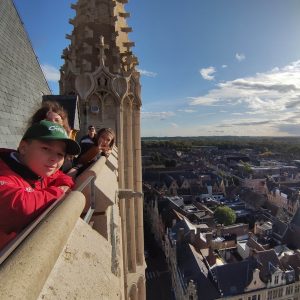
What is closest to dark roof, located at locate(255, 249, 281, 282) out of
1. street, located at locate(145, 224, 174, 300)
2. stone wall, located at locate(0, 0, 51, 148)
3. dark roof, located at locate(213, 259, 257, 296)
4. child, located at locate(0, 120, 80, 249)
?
dark roof, located at locate(213, 259, 257, 296)

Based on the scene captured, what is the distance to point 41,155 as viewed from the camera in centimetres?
240

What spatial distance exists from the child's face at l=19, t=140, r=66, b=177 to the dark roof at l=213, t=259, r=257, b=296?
29509mm

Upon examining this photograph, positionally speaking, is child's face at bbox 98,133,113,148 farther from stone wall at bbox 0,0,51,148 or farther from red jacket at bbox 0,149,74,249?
red jacket at bbox 0,149,74,249

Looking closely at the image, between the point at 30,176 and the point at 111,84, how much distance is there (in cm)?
889

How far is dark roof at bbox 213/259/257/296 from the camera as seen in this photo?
94.3ft

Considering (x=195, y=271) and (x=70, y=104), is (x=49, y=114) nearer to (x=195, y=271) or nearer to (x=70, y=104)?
(x=70, y=104)

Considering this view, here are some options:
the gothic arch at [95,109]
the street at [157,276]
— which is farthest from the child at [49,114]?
the street at [157,276]

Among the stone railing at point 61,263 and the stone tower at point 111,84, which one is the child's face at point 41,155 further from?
the stone tower at point 111,84

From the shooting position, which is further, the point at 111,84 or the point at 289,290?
the point at 289,290

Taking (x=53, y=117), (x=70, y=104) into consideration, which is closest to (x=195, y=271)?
(x=70, y=104)

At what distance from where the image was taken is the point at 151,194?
69312mm

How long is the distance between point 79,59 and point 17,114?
5.02 meters

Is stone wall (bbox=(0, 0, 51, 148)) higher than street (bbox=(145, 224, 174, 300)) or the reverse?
higher

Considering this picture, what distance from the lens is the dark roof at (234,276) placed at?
28750mm
